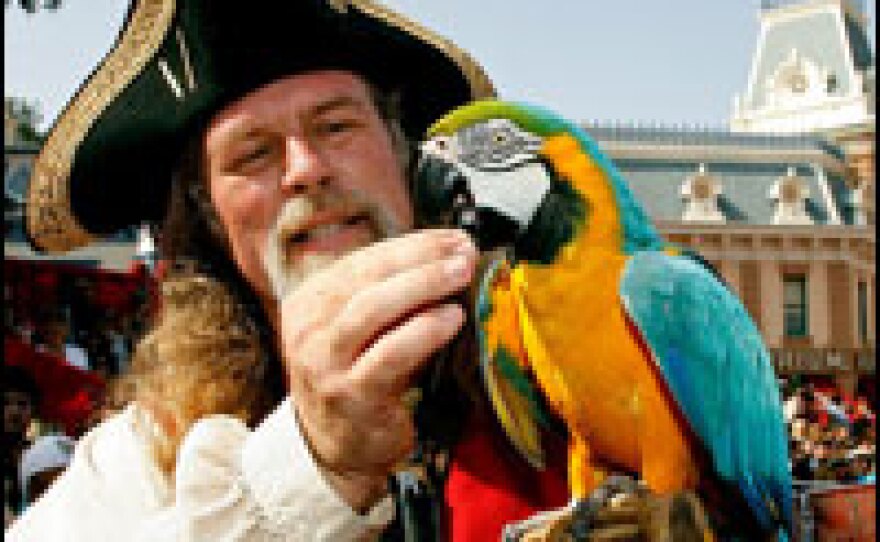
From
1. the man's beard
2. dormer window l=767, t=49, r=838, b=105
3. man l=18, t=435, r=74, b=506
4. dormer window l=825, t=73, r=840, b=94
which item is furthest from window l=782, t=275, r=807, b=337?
the man's beard

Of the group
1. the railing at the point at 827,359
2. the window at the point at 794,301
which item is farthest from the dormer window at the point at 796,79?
the railing at the point at 827,359

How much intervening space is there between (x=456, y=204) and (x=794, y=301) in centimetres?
2251

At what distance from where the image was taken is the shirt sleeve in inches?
42.8

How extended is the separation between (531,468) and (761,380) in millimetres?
222

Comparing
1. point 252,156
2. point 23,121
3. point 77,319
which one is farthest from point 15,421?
point 23,121

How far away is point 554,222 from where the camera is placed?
1.01 metres

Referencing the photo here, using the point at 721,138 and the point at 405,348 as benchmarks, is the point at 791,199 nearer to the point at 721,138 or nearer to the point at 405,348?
the point at 721,138

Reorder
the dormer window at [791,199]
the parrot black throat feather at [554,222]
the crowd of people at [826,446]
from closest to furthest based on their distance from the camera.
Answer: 1. the parrot black throat feather at [554,222]
2. the crowd of people at [826,446]
3. the dormer window at [791,199]

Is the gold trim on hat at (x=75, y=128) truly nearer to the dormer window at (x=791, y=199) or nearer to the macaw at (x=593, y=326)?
the macaw at (x=593, y=326)

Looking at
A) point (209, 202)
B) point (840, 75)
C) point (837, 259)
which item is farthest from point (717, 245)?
point (209, 202)

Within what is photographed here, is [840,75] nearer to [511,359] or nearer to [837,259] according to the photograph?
[837,259]

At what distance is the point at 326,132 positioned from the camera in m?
1.26

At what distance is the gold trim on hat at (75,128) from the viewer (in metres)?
1.37

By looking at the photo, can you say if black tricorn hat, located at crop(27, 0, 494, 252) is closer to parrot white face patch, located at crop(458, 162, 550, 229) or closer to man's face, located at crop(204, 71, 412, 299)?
man's face, located at crop(204, 71, 412, 299)
